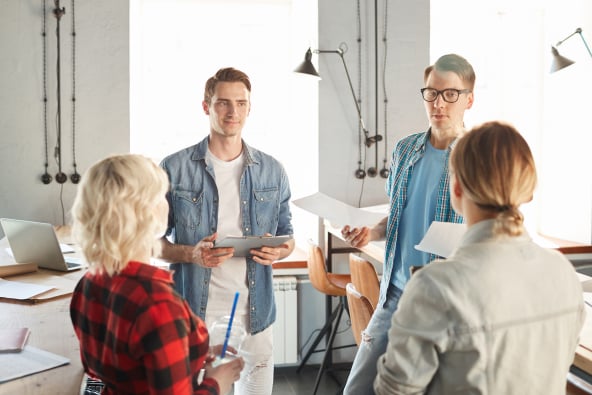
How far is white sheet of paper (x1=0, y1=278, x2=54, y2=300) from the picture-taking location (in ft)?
6.38

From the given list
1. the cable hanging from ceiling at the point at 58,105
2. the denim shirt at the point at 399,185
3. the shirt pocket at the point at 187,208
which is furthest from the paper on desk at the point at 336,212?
Answer: the cable hanging from ceiling at the point at 58,105

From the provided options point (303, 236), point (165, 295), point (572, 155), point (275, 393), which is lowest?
point (275, 393)

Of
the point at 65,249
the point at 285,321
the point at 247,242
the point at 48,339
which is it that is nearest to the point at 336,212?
the point at 247,242

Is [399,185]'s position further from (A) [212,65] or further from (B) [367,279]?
(A) [212,65]

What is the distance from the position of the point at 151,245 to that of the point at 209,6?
3267 millimetres

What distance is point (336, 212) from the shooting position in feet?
6.75

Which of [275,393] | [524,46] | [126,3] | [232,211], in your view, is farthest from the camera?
[524,46]

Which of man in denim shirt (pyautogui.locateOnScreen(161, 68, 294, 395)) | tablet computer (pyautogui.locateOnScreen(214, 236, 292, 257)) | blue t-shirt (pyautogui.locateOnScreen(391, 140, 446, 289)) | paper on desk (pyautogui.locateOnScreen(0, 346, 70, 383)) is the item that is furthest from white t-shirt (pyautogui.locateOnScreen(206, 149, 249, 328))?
paper on desk (pyautogui.locateOnScreen(0, 346, 70, 383))

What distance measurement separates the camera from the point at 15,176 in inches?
142

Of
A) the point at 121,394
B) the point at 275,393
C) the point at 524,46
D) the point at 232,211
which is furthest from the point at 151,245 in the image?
the point at 524,46

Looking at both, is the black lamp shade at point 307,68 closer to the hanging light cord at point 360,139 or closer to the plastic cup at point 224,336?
the hanging light cord at point 360,139

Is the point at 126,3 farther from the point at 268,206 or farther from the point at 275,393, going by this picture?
the point at 275,393

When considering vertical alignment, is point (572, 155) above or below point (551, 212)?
above

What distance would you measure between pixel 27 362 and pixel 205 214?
820mm
